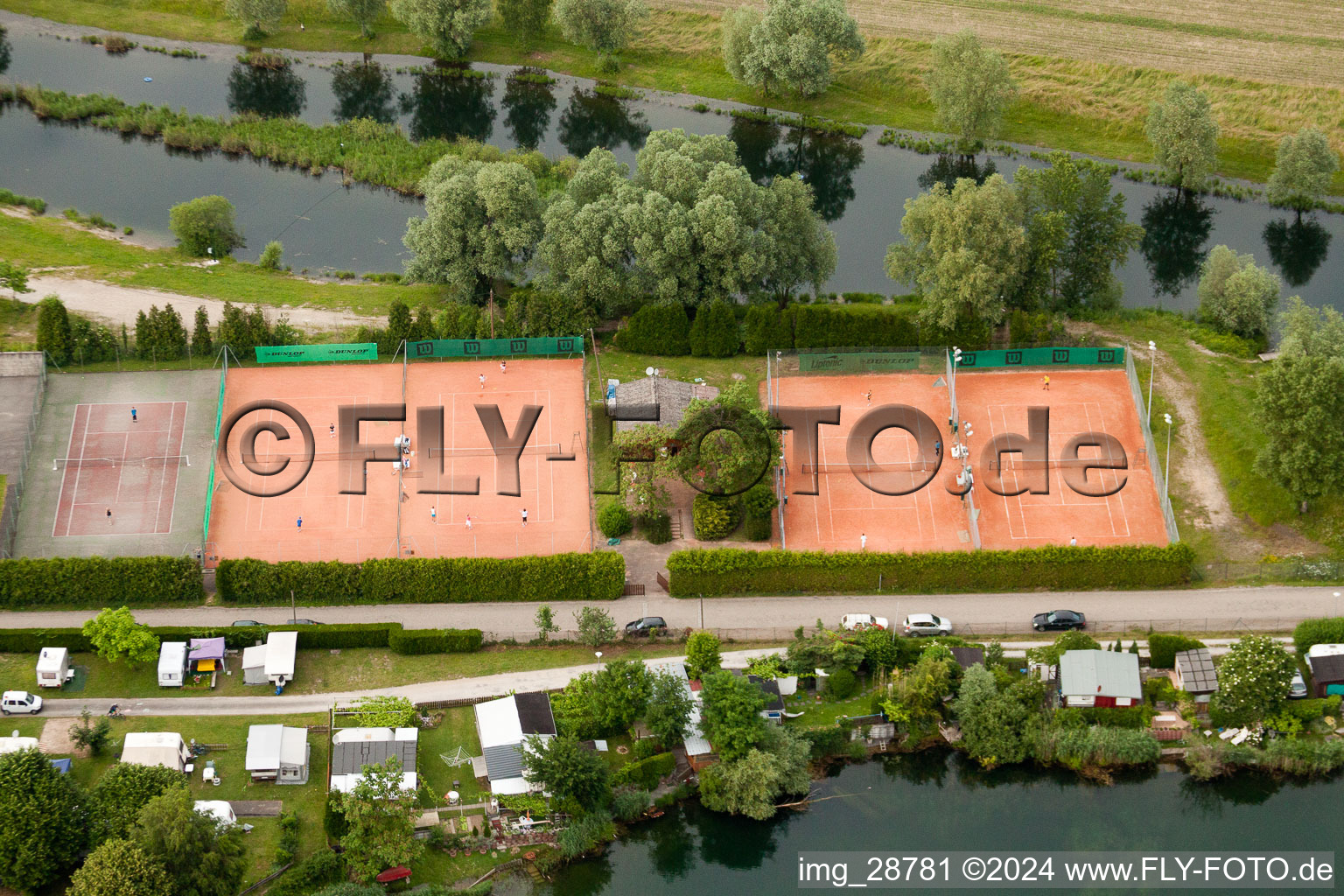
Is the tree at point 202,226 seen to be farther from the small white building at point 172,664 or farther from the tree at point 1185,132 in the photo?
the tree at point 1185,132

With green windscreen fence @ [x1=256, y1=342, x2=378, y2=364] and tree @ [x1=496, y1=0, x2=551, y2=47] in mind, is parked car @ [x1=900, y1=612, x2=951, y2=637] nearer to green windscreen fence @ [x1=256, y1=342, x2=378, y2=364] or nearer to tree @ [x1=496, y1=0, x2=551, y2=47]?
green windscreen fence @ [x1=256, y1=342, x2=378, y2=364]

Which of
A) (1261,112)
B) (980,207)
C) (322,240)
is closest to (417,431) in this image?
(322,240)

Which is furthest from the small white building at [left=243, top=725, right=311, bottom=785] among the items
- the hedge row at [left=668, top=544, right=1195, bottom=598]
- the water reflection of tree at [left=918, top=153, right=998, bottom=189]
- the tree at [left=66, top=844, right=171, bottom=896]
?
the water reflection of tree at [left=918, top=153, right=998, bottom=189]

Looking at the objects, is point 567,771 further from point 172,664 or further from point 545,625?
point 172,664

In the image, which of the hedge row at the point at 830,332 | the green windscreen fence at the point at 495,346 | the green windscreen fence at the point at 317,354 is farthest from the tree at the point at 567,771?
the hedge row at the point at 830,332

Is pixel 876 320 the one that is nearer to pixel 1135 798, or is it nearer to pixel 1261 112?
pixel 1135 798
